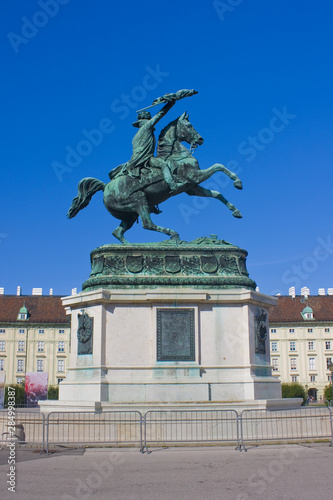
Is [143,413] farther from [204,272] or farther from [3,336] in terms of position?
[3,336]

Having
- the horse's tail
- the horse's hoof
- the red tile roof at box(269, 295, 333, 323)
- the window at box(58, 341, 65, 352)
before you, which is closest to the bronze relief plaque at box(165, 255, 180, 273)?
the horse's hoof

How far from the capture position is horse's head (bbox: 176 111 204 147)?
704 inches

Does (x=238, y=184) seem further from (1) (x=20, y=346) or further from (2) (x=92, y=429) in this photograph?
(1) (x=20, y=346)

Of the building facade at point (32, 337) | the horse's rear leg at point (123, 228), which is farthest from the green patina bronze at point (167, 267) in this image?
the building facade at point (32, 337)

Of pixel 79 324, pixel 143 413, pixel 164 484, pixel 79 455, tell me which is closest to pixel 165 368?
pixel 143 413

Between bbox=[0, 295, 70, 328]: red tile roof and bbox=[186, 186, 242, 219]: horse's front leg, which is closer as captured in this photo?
bbox=[186, 186, 242, 219]: horse's front leg

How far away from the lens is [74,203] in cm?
1822

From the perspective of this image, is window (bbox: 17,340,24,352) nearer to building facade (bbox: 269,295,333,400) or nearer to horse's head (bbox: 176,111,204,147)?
building facade (bbox: 269,295,333,400)

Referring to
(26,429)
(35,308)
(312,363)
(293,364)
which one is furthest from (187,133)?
(312,363)

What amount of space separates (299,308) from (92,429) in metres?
81.0

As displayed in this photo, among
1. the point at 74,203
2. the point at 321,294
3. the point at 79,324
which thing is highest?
the point at 321,294

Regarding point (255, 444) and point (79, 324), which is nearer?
point (255, 444)

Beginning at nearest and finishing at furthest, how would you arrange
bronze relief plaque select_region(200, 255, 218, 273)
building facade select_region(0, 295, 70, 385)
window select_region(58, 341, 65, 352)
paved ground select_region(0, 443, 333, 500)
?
1. paved ground select_region(0, 443, 333, 500)
2. bronze relief plaque select_region(200, 255, 218, 273)
3. building facade select_region(0, 295, 70, 385)
4. window select_region(58, 341, 65, 352)

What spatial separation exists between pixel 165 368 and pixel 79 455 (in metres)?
3.72
